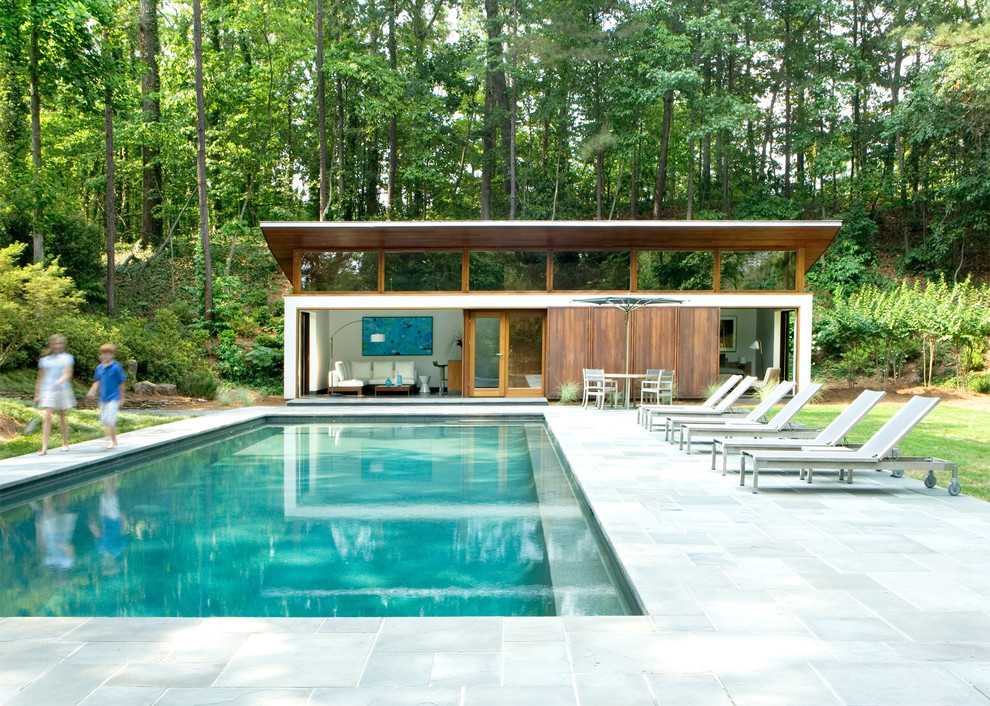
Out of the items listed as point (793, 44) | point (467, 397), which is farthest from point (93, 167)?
point (793, 44)

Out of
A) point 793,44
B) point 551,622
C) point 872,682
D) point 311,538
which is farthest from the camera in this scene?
point 793,44

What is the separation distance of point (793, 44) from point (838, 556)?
1063 inches

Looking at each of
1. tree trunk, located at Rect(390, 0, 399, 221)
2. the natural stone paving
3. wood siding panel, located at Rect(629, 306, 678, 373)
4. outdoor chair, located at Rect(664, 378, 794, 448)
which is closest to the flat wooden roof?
wood siding panel, located at Rect(629, 306, 678, 373)

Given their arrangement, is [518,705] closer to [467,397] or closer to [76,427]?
[76,427]

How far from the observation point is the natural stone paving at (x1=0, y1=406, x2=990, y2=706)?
2.85m

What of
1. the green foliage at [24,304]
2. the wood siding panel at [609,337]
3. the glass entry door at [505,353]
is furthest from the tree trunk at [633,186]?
the green foliage at [24,304]

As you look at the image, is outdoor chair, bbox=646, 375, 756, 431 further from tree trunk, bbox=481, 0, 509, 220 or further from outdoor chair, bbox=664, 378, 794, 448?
tree trunk, bbox=481, 0, 509, 220

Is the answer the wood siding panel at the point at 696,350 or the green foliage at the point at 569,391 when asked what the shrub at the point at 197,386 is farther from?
the wood siding panel at the point at 696,350

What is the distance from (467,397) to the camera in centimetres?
1797

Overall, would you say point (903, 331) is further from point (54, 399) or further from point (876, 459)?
point (54, 399)

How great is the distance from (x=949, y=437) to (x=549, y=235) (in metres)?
9.09

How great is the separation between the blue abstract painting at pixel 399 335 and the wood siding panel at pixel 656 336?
20.8 feet

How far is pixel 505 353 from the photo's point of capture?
18.0 meters

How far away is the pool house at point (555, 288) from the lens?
683 inches
